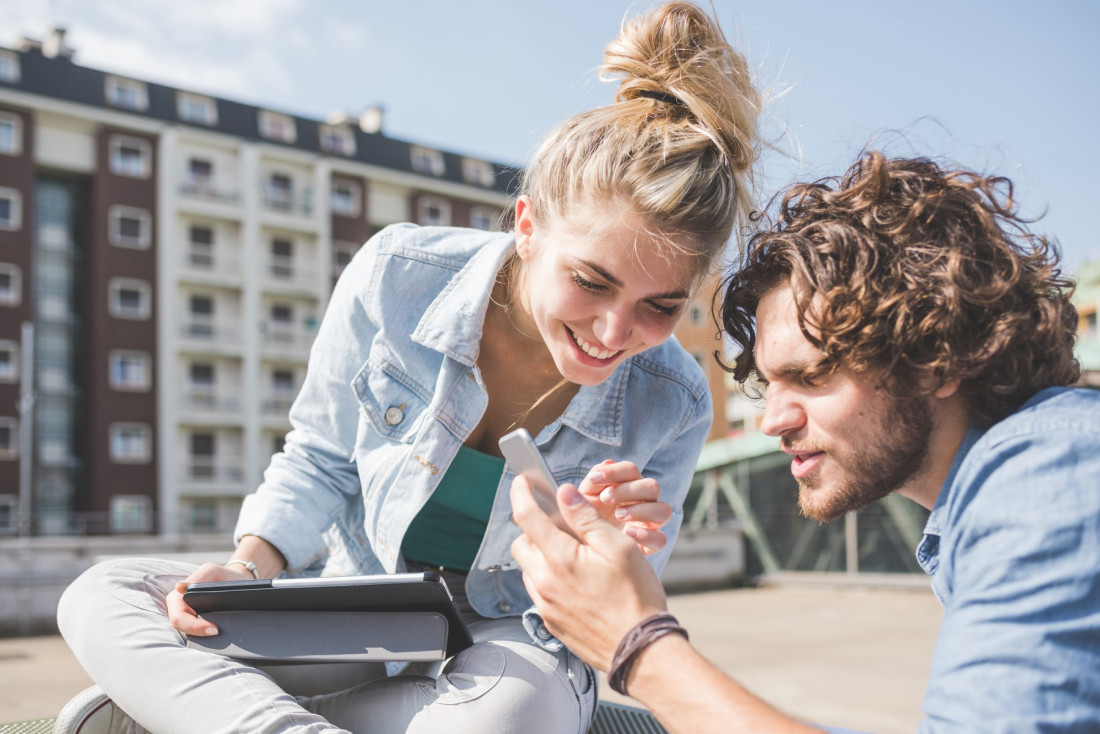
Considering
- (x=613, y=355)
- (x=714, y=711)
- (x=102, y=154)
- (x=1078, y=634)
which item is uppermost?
(x=102, y=154)

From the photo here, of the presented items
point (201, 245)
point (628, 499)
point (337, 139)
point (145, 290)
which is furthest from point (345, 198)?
point (628, 499)

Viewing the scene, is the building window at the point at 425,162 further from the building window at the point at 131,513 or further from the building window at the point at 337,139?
the building window at the point at 131,513

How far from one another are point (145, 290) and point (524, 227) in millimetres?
29013

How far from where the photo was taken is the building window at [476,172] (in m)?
35.6

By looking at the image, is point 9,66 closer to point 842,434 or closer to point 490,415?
point 490,415

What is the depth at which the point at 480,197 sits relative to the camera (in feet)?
116

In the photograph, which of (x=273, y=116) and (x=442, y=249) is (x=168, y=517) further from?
(x=442, y=249)

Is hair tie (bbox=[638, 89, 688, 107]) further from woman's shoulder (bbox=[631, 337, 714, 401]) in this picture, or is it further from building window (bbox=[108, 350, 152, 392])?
building window (bbox=[108, 350, 152, 392])

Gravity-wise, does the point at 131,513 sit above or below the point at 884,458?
below

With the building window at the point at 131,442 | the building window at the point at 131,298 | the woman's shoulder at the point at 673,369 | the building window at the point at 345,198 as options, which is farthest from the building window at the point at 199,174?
the woman's shoulder at the point at 673,369

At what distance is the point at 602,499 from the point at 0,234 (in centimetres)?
2936

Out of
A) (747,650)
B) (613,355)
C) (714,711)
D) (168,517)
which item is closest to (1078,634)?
(714,711)

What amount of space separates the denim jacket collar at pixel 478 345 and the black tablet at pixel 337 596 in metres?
0.57

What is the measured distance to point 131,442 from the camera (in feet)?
90.9
